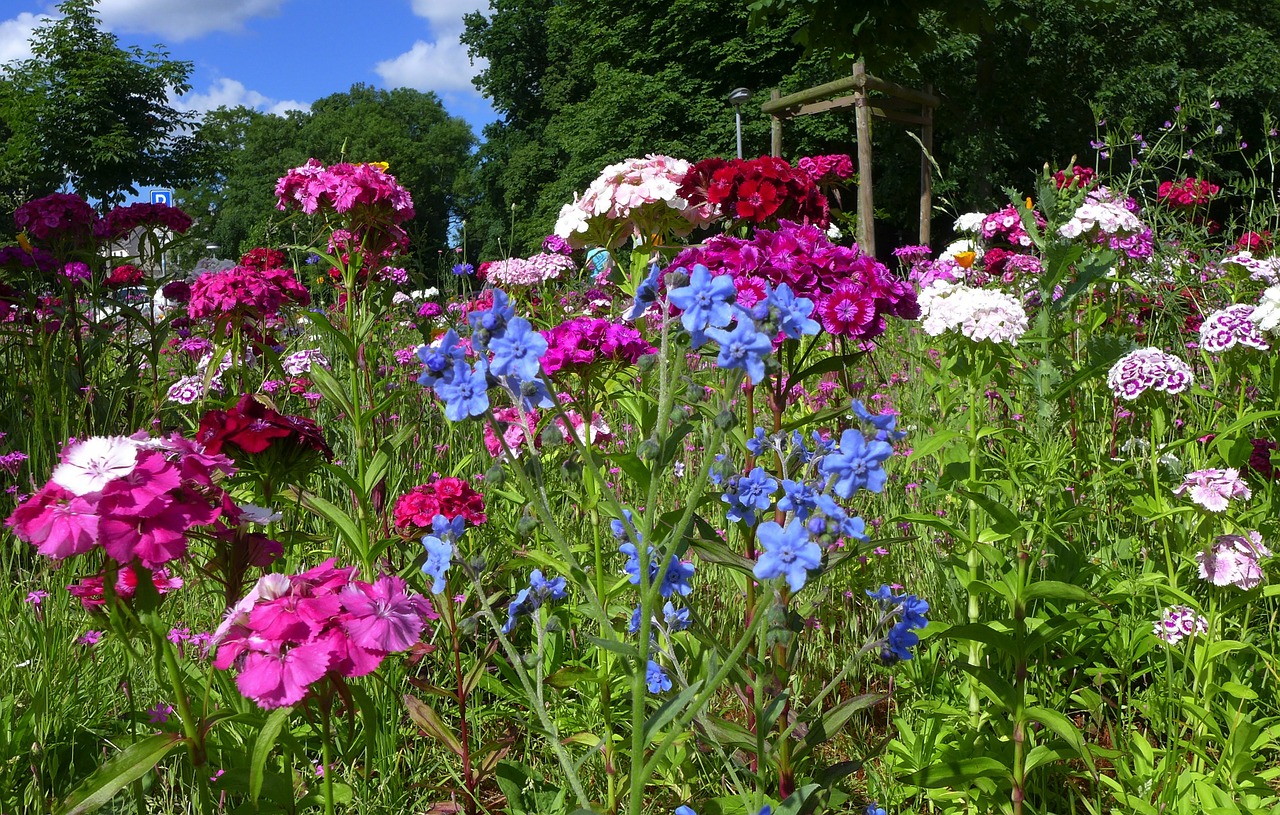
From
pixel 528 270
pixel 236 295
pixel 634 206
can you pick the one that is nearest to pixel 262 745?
pixel 634 206

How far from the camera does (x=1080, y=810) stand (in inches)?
80.9

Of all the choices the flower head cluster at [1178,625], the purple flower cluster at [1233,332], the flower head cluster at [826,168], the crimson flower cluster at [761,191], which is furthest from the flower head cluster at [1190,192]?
the flower head cluster at [1178,625]

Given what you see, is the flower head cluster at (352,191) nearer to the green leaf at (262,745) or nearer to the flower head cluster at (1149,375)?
the green leaf at (262,745)

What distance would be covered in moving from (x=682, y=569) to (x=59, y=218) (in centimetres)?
382

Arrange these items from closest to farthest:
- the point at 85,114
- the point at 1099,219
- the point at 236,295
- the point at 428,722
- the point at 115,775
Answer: the point at 115,775
the point at 428,722
the point at 1099,219
the point at 236,295
the point at 85,114

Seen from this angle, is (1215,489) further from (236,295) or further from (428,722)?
(236,295)

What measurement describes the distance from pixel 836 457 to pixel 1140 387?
1.55 metres

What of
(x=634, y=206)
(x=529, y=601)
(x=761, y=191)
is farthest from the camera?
(x=634, y=206)

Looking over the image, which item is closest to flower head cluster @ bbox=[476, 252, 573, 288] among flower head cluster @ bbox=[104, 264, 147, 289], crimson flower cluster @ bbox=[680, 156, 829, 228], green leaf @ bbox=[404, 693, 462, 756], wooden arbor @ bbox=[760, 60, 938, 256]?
flower head cluster @ bbox=[104, 264, 147, 289]

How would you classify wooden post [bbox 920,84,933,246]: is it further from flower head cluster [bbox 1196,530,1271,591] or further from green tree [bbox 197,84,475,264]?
green tree [bbox 197,84,475,264]

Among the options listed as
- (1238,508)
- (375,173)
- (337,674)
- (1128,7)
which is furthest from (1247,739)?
(1128,7)

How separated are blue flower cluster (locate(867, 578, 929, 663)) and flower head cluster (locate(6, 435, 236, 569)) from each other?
112 centimetres

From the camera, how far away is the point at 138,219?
12.9 ft

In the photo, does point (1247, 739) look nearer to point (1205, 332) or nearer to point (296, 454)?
point (1205, 332)
